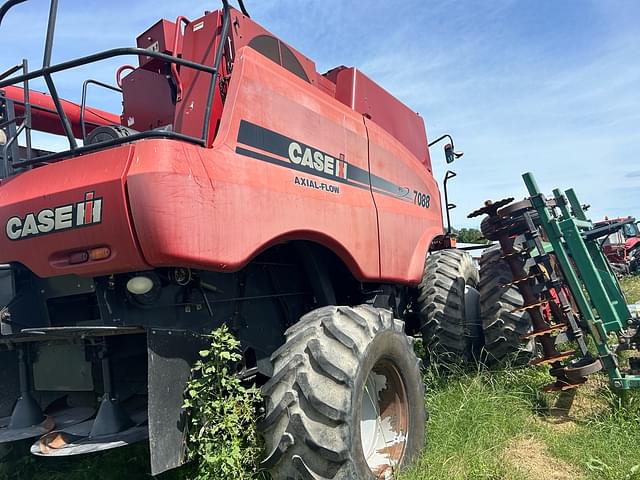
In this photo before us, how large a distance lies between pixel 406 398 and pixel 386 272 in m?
0.92

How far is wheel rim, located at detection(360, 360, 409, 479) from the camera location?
3430 millimetres

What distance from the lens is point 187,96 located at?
3266 millimetres

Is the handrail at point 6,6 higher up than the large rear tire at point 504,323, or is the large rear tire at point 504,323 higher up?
the handrail at point 6,6

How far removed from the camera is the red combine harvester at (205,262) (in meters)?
2.56

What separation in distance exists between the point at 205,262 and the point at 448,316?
3.29 m

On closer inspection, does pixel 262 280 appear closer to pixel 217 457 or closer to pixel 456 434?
pixel 217 457

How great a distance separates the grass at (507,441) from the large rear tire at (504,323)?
0.25 metres

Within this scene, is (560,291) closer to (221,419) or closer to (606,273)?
(606,273)

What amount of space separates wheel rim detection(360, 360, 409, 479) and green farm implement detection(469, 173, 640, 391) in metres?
1.64

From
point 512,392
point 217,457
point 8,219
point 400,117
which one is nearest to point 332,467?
point 217,457

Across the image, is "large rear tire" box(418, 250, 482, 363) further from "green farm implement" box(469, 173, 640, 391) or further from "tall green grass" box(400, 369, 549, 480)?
"green farm implement" box(469, 173, 640, 391)

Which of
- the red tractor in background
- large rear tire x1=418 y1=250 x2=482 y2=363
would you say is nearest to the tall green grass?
large rear tire x1=418 y1=250 x2=482 y2=363

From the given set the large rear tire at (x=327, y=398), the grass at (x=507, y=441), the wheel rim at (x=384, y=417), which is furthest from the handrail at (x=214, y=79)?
the grass at (x=507, y=441)

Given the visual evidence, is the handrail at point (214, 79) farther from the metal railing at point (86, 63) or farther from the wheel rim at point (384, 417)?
the wheel rim at point (384, 417)
